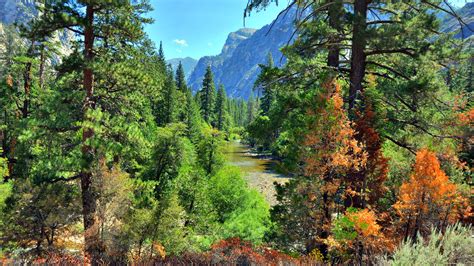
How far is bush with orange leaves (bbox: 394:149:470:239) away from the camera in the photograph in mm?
8531

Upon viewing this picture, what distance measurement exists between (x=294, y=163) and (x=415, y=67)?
14.2 feet

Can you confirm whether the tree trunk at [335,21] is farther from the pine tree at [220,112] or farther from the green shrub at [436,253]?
the pine tree at [220,112]

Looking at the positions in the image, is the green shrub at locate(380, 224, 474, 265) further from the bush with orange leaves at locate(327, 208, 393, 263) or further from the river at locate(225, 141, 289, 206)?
the river at locate(225, 141, 289, 206)

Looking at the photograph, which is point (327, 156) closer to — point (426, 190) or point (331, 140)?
point (331, 140)

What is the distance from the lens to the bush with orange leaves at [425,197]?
336 inches

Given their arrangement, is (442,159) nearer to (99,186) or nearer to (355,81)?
(355,81)

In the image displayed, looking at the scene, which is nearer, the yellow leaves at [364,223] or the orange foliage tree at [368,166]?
the yellow leaves at [364,223]

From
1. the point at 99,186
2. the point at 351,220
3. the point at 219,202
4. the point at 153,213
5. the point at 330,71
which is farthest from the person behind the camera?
the point at 219,202

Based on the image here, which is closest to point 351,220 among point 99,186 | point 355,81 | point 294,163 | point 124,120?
point 294,163

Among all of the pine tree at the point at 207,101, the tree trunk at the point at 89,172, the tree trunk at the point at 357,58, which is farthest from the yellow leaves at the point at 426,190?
the pine tree at the point at 207,101

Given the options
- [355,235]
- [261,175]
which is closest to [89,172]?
[355,235]

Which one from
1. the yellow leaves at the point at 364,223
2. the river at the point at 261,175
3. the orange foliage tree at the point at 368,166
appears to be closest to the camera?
the yellow leaves at the point at 364,223

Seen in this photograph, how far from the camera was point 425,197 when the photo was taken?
9281 mm

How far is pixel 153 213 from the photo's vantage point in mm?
11070
